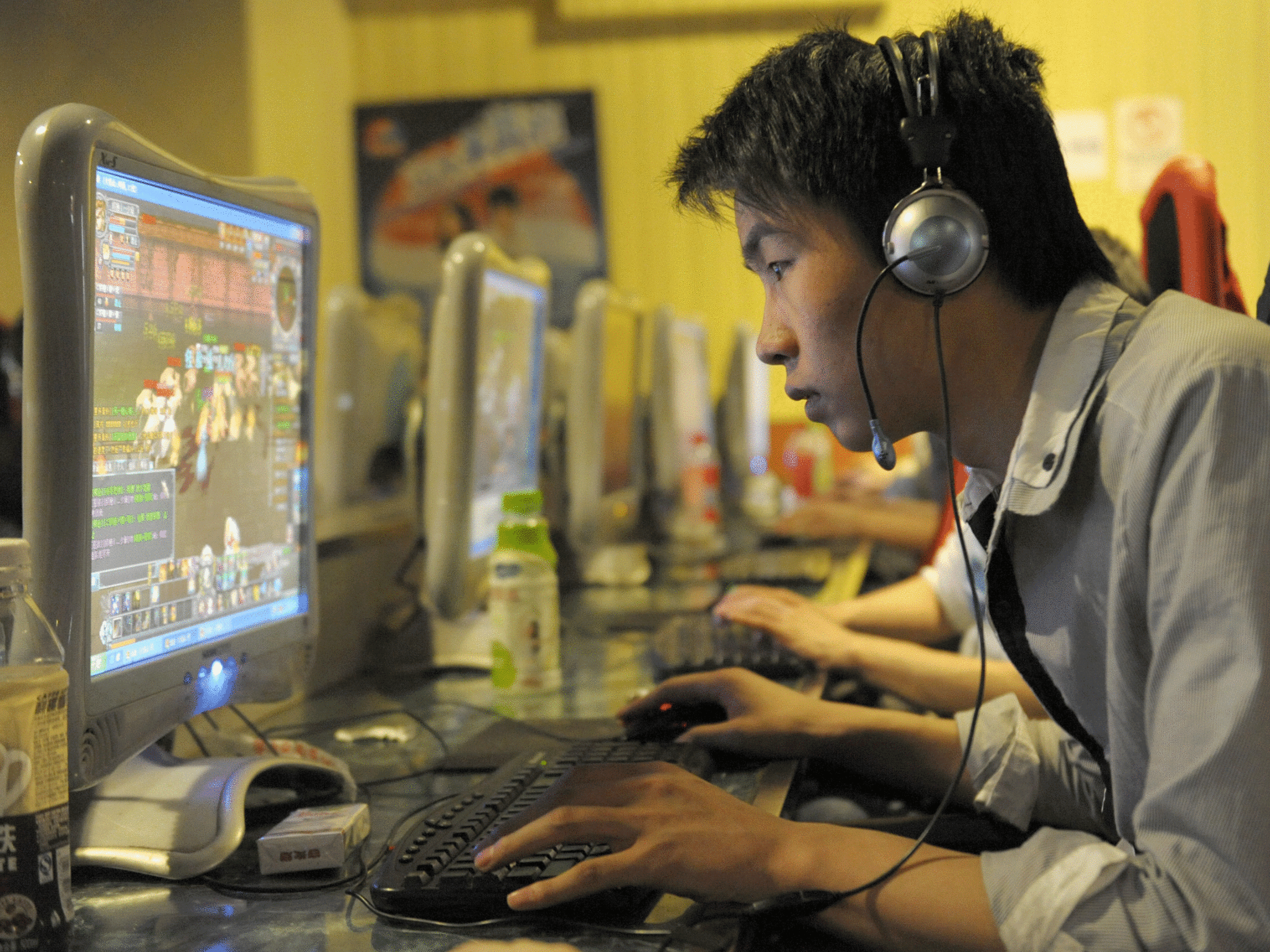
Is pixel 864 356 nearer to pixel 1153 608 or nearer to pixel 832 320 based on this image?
pixel 832 320

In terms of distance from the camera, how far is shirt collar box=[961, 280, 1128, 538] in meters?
0.74

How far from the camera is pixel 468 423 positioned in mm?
1375

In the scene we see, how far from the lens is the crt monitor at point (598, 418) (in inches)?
78.3

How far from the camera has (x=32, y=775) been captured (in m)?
0.63

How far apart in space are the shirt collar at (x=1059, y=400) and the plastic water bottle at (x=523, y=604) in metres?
0.70

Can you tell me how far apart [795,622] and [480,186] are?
11.6ft

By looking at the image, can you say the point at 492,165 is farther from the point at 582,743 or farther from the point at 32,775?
the point at 32,775

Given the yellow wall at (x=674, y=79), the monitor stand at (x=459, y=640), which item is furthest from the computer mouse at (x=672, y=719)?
the yellow wall at (x=674, y=79)

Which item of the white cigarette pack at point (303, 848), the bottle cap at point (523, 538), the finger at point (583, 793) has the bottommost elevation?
the white cigarette pack at point (303, 848)

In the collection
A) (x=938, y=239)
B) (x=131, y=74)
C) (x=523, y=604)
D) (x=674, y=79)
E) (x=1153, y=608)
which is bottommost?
(x=523, y=604)

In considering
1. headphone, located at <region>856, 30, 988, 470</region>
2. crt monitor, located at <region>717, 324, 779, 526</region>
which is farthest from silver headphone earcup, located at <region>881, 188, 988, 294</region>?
crt monitor, located at <region>717, 324, 779, 526</region>

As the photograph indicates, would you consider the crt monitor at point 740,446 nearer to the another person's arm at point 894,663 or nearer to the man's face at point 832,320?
the another person's arm at point 894,663

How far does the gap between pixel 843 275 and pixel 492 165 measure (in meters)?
4.01

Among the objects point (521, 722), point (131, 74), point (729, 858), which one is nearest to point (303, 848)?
point (729, 858)
